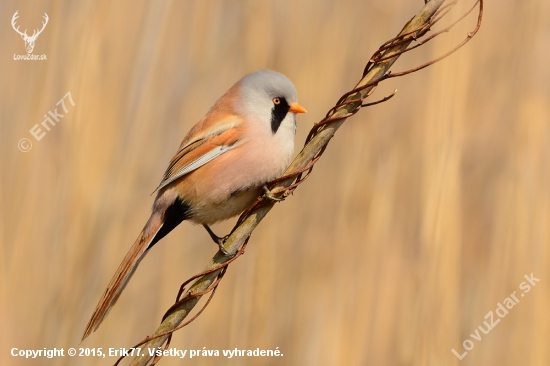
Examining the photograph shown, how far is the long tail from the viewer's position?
5.93ft

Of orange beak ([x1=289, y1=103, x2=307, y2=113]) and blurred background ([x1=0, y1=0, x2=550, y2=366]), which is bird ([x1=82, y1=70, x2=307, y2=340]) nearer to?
orange beak ([x1=289, y1=103, x2=307, y2=113])

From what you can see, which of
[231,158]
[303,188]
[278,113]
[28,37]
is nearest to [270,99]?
[278,113]

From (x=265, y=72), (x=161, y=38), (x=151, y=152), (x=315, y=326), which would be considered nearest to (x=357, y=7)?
(x=265, y=72)

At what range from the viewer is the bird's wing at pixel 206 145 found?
218cm

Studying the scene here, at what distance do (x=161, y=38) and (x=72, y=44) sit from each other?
354 mm

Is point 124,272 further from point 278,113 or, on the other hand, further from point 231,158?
point 278,113

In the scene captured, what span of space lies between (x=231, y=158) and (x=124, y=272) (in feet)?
1.83

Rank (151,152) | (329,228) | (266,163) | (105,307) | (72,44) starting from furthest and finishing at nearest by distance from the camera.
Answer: (329,228) → (151,152) → (72,44) → (266,163) → (105,307)

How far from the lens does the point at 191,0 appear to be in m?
2.63

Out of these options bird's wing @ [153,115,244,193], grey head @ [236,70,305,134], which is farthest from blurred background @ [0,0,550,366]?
grey head @ [236,70,305,134]

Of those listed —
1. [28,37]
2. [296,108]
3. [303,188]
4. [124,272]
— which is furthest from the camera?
[303,188]

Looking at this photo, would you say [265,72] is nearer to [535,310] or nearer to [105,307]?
[105,307]

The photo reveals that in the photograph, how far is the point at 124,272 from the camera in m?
1.94

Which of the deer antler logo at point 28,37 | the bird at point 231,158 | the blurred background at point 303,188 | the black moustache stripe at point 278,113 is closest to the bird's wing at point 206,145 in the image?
the bird at point 231,158
